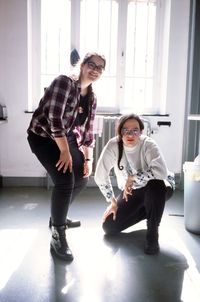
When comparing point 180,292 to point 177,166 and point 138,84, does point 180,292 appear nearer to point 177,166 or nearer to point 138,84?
point 177,166

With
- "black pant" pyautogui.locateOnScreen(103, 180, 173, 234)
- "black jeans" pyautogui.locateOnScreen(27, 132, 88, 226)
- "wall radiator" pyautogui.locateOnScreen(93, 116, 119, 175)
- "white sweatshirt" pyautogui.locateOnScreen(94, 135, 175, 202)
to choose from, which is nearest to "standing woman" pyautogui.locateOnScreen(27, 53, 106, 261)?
"black jeans" pyautogui.locateOnScreen(27, 132, 88, 226)

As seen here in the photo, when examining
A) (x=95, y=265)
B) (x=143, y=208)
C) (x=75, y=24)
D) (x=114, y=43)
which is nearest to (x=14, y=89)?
(x=75, y=24)

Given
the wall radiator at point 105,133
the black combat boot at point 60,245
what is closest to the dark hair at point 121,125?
the black combat boot at point 60,245

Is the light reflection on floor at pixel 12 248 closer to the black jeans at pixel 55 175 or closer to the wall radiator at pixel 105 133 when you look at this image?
the black jeans at pixel 55 175

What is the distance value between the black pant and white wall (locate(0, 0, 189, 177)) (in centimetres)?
141

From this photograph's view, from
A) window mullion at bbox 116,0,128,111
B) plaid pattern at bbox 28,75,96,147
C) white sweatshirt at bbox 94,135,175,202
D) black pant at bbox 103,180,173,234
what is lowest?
black pant at bbox 103,180,173,234

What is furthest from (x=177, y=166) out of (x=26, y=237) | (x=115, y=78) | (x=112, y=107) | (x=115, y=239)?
(x=26, y=237)

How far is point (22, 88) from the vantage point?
310 centimetres

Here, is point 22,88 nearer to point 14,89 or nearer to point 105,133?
point 14,89

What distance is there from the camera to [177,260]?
1.77 m

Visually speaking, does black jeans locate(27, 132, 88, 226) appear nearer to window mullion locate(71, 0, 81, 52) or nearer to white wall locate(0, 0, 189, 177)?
white wall locate(0, 0, 189, 177)

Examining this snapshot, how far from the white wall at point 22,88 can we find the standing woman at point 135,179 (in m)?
1.38

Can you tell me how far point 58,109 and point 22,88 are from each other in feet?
5.45

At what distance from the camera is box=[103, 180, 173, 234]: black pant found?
1831mm
